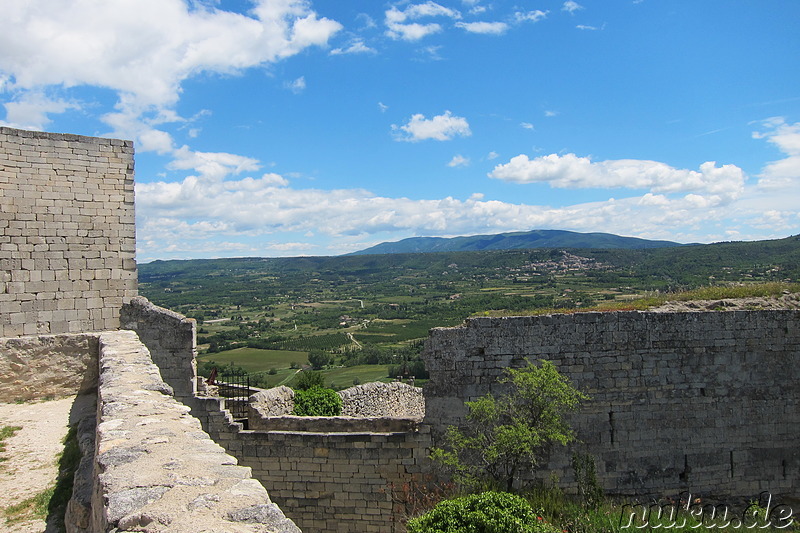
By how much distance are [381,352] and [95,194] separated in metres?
41.6

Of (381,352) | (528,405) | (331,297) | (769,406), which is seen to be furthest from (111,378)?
(331,297)

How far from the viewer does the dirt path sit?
4824mm

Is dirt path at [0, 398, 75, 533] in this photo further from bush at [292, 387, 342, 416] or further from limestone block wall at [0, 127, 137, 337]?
bush at [292, 387, 342, 416]

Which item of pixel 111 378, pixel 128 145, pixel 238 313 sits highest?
pixel 128 145

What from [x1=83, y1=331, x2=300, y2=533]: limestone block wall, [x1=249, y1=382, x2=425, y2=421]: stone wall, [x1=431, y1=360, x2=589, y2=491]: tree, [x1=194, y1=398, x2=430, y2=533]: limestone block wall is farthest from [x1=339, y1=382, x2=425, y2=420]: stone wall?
[x1=83, y1=331, x2=300, y2=533]: limestone block wall

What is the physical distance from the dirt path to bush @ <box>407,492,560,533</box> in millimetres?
4440

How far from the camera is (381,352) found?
165 feet

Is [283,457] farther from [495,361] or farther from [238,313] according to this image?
[238,313]

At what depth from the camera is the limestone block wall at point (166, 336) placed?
9.93m

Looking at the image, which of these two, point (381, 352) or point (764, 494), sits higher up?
point (764, 494)

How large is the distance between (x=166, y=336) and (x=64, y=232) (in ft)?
8.22

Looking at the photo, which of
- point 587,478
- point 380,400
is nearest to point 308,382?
point 380,400

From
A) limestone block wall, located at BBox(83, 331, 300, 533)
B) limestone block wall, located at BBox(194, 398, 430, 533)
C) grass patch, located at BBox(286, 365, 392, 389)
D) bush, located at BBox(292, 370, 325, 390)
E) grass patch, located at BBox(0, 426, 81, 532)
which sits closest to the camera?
limestone block wall, located at BBox(83, 331, 300, 533)

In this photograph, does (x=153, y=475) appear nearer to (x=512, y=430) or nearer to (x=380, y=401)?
(x=512, y=430)
